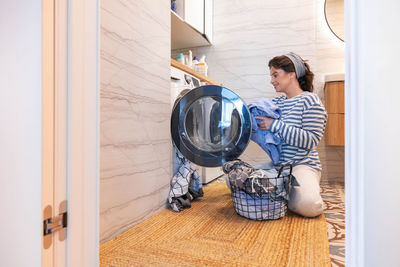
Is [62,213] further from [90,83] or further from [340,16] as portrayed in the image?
[340,16]

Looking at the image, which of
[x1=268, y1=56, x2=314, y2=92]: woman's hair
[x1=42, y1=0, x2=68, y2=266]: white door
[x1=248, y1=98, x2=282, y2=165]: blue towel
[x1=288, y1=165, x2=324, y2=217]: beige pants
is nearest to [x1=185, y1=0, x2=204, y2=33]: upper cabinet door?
[x1=268, y1=56, x2=314, y2=92]: woman's hair

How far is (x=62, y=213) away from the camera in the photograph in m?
0.77

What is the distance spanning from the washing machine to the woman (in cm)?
19

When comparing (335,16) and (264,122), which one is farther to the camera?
(335,16)

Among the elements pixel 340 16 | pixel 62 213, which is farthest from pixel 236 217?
pixel 340 16

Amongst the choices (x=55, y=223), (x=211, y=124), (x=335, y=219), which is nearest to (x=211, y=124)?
(x=211, y=124)

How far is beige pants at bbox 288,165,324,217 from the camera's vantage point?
154 centimetres

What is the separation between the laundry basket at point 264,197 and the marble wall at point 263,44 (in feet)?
4.08

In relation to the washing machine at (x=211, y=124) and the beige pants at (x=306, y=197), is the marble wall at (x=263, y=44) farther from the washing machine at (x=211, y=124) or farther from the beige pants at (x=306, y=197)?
the washing machine at (x=211, y=124)

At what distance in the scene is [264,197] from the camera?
58.2 inches
